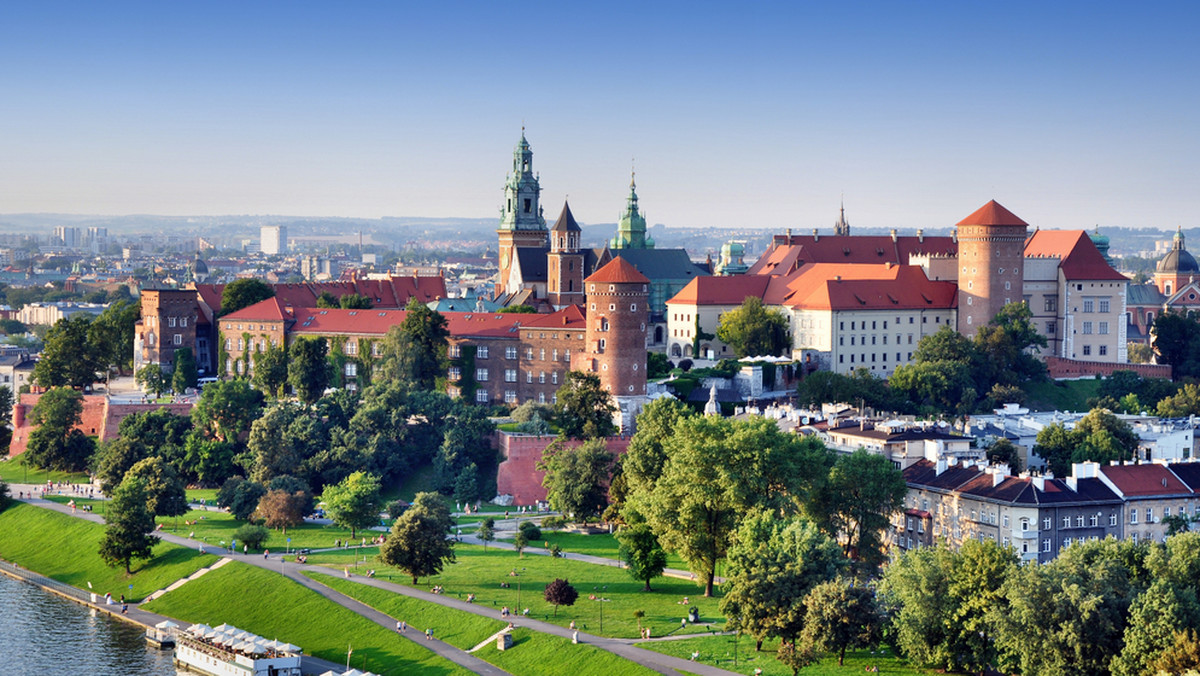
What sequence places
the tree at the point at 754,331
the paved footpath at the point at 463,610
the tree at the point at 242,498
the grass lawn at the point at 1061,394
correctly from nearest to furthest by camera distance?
the paved footpath at the point at 463,610 < the tree at the point at 242,498 < the grass lawn at the point at 1061,394 < the tree at the point at 754,331

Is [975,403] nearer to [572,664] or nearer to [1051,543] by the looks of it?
[1051,543]

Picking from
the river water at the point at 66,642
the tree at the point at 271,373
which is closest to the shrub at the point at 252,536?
the river water at the point at 66,642

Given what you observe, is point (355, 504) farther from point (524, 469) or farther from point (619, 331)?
point (619, 331)

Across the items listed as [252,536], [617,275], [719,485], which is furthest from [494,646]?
[617,275]

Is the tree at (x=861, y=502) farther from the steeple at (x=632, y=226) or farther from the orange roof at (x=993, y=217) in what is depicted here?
the steeple at (x=632, y=226)

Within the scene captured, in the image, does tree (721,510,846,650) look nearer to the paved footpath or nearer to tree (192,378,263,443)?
the paved footpath

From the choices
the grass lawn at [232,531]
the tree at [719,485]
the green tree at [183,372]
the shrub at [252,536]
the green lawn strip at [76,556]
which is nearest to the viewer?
the tree at [719,485]
